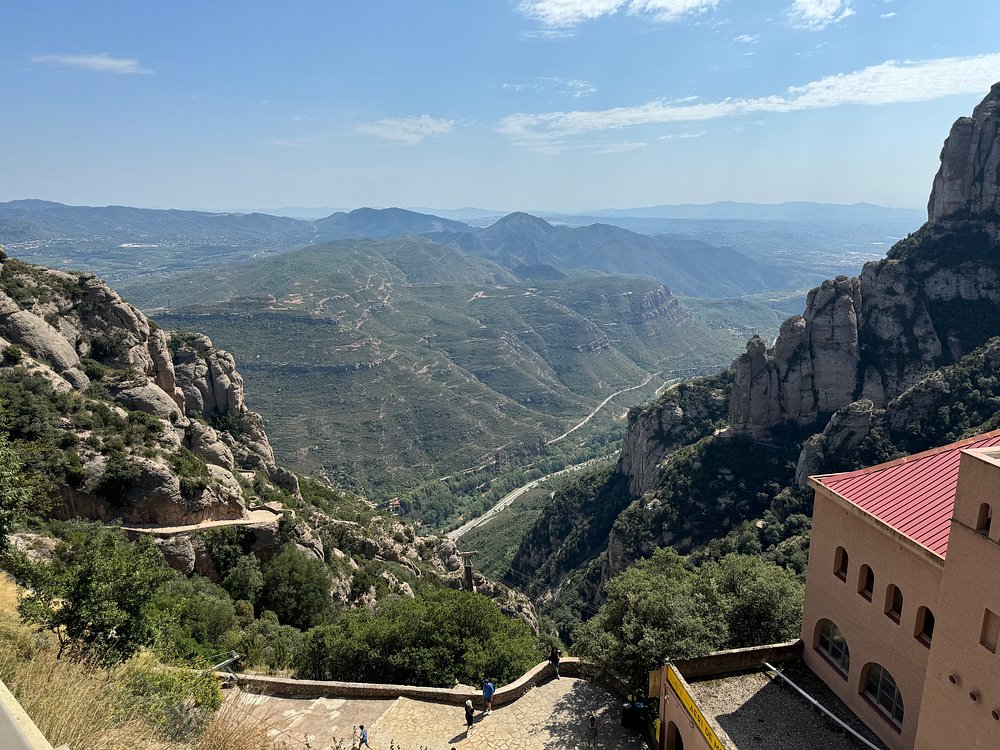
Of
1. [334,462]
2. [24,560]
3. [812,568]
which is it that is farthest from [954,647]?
[334,462]

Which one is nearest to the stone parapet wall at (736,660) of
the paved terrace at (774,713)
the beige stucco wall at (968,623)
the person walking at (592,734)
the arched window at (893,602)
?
the paved terrace at (774,713)

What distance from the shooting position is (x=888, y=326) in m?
71.1

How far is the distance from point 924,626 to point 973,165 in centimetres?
8929

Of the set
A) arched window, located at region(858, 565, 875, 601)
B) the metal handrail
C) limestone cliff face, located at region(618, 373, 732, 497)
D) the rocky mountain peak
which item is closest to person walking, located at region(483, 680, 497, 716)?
the metal handrail

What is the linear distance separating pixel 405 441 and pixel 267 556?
117233 millimetres

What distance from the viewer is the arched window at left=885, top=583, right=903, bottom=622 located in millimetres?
15664

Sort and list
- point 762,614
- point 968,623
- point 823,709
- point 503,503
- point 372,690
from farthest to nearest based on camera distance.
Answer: point 503,503
point 762,614
point 372,690
point 823,709
point 968,623

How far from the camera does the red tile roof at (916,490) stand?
14766mm

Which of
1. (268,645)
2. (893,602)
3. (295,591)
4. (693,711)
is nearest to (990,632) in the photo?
(893,602)

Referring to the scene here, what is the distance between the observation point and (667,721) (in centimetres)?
1766

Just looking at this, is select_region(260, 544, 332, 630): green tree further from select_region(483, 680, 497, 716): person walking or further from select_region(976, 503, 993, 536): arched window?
select_region(976, 503, 993, 536): arched window

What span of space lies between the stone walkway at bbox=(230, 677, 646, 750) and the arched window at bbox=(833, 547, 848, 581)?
8217 millimetres

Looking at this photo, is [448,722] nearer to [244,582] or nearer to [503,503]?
[244,582]

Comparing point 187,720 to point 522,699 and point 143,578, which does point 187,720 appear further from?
point 522,699
